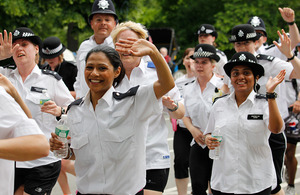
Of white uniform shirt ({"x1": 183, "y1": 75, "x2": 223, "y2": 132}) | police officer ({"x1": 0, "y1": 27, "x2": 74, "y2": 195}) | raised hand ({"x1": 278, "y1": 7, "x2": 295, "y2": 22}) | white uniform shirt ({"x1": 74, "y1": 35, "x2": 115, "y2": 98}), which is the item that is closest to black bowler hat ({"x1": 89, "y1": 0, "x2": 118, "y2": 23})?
white uniform shirt ({"x1": 74, "y1": 35, "x2": 115, "y2": 98})

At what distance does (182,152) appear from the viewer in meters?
7.32

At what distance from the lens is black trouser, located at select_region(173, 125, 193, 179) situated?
7.32 m

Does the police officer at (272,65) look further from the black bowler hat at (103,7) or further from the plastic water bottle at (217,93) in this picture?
the black bowler hat at (103,7)

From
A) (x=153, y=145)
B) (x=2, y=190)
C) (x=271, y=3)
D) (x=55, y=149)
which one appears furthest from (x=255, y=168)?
(x=271, y=3)

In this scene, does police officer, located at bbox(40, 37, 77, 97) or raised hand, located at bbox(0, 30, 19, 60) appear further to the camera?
police officer, located at bbox(40, 37, 77, 97)

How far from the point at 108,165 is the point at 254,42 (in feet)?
11.3

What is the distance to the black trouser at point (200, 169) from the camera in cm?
640

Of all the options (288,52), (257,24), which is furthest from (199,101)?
(257,24)

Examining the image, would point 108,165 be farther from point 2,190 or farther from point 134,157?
point 2,190

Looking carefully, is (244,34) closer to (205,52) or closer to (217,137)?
(205,52)

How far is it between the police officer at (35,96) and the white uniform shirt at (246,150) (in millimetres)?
1831

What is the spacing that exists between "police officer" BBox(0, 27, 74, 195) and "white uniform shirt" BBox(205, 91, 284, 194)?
1.83 meters

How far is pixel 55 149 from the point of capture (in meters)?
4.27

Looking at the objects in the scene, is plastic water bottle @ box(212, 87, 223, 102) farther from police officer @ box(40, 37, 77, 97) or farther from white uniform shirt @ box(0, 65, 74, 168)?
police officer @ box(40, 37, 77, 97)
